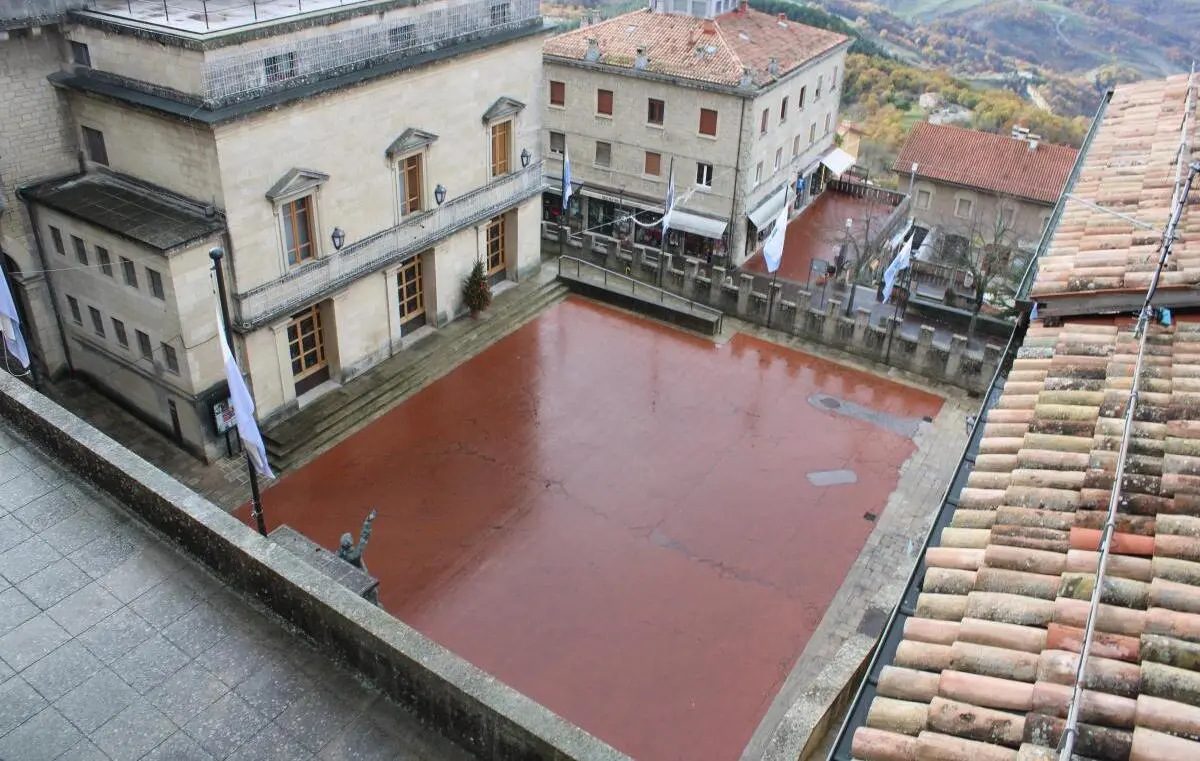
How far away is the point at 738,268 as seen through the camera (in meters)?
36.5

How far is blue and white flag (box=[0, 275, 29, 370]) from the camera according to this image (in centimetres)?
1931

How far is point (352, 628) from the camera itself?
735 cm

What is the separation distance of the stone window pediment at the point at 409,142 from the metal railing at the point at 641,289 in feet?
26.8

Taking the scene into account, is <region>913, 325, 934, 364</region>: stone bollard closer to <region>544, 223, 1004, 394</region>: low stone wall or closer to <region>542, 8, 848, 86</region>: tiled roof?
<region>544, 223, 1004, 394</region>: low stone wall

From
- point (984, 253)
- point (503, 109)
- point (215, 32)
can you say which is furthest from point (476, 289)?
point (984, 253)

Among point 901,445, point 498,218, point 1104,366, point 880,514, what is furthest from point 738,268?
point 1104,366

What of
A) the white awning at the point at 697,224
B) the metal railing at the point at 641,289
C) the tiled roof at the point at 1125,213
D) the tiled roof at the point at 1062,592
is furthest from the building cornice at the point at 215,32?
the tiled roof at the point at 1062,592

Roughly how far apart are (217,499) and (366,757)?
631 inches

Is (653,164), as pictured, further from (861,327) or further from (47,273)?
(47,273)

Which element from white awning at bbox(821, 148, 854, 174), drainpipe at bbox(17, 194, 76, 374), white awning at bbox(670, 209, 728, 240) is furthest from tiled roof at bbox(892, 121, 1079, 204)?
drainpipe at bbox(17, 194, 76, 374)

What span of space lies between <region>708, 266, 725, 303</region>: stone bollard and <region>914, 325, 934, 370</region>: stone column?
658 cm

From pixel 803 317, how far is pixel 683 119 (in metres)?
10.3

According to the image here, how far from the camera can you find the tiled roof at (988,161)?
4203cm

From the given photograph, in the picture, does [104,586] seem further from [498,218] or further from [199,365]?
[498,218]
